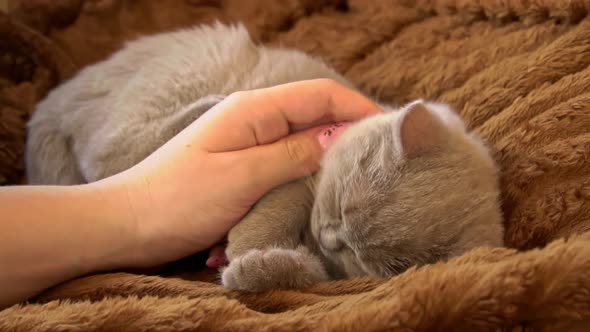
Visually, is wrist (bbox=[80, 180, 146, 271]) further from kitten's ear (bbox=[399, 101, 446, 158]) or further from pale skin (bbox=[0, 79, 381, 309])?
kitten's ear (bbox=[399, 101, 446, 158])

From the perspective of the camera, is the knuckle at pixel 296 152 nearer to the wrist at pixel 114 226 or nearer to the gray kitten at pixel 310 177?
the gray kitten at pixel 310 177

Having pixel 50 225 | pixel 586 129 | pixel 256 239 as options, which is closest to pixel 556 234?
pixel 586 129

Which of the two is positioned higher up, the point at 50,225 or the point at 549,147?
the point at 549,147

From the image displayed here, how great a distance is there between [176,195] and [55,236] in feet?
0.68

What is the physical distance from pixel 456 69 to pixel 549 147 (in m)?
0.39

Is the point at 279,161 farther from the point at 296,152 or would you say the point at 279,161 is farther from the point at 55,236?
the point at 55,236

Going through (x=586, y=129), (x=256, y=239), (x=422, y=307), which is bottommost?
(x=256, y=239)

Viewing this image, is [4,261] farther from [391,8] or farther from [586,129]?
[391,8]

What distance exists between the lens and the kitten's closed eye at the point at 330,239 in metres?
0.99

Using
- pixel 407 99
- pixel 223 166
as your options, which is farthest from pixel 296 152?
pixel 407 99

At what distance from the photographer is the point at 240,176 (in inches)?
41.1

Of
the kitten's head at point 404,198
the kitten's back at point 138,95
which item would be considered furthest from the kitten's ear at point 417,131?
the kitten's back at point 138,95

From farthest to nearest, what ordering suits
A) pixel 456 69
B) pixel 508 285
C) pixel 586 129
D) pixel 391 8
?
pixel 391 8 < pixel 456 69 < pixel 586 129 < pixel 508 285

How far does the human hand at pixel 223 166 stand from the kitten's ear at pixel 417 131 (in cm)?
20
